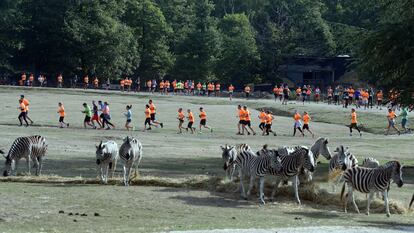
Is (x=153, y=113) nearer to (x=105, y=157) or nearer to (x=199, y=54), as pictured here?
(x=105, y=157)

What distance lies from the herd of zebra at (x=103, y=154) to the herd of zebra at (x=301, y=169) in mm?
3271

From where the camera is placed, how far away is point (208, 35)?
11538 centimetres

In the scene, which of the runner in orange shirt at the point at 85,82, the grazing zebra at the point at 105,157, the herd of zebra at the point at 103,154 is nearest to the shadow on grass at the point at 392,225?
the herd of zebra at the point at 103,154

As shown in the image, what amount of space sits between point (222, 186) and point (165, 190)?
190 cm

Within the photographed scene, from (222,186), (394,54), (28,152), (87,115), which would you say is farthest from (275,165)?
(87,115)

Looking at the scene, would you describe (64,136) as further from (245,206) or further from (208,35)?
(208,35)

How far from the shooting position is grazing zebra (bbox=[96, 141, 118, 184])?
29391 millimetres

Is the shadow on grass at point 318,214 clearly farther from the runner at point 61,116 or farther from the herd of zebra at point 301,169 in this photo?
the runner at point 61,116

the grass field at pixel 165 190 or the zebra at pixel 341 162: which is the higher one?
the zebra at pixel 341 162

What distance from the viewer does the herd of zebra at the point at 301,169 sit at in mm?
25438

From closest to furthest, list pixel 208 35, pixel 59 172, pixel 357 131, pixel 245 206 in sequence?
pixel 245 206, pixel 59 172, pixel 357 131, pixel 208 35

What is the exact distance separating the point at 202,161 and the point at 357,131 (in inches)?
968

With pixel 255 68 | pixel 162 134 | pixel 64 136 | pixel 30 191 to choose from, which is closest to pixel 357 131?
pixel 162 134

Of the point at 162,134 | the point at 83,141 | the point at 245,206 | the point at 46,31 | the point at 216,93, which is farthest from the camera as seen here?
the point at 46,31
